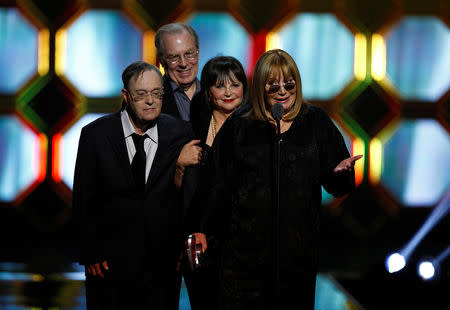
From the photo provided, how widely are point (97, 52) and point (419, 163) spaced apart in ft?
8.00

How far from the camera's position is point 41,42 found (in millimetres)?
4652

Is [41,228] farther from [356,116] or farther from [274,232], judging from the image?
[274,232]

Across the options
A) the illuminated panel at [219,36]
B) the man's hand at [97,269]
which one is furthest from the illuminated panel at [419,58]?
the man's hand at [97,269]

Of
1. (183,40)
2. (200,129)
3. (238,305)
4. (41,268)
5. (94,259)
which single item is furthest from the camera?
(41,268)

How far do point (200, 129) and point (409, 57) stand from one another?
2.70 meters

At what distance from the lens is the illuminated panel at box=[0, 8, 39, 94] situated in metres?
4.65

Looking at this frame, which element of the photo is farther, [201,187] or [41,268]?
[41,268]

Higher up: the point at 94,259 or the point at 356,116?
the point at 356,116

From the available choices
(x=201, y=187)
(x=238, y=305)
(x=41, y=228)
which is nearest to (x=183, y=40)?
(x=201, y=187)

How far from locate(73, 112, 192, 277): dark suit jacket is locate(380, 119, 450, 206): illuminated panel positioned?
281cm

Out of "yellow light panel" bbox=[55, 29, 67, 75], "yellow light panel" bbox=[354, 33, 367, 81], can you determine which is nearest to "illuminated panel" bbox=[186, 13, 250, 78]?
"yellow light panel" bbox=[354, 33, 367, 81]

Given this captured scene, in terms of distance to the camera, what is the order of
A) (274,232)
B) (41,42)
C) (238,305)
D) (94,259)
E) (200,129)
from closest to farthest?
(274,232) → (238,305) → (94,259) → (200,129) → (41,42)

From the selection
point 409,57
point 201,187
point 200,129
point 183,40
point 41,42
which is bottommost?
point 201,187

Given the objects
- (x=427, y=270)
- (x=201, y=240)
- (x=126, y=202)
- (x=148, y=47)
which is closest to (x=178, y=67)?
(x=126, y=202)
